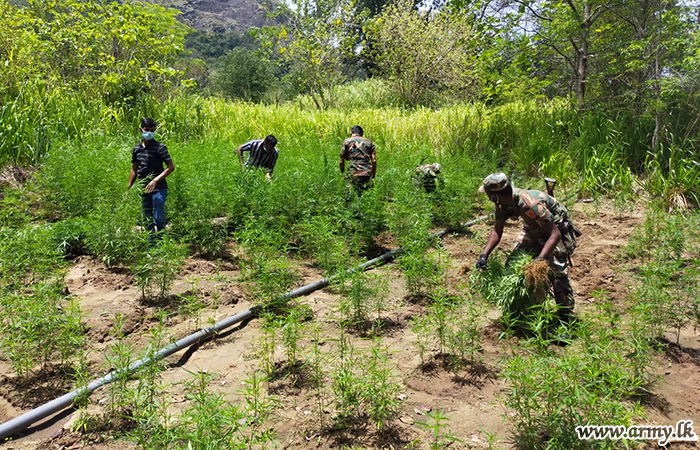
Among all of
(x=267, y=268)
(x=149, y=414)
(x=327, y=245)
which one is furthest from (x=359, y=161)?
(x=149, y=414)

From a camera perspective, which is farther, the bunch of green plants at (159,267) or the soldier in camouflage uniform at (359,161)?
the soldier in camouflage uniform at (359,161)

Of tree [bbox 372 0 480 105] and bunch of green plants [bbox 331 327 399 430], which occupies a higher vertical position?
tree [bbox 372 0 480 105]

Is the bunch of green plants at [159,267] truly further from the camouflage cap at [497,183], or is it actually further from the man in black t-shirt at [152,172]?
the camouflage cap at [497,183]

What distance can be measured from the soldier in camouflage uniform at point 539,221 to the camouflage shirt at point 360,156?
11.4ft

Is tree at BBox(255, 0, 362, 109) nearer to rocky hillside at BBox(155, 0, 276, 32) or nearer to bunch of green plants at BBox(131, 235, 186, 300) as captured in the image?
bunch of green plants at BBox(131, 235, 186, 300)

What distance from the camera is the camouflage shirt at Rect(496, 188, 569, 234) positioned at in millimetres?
4090

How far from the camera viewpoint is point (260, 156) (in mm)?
7844

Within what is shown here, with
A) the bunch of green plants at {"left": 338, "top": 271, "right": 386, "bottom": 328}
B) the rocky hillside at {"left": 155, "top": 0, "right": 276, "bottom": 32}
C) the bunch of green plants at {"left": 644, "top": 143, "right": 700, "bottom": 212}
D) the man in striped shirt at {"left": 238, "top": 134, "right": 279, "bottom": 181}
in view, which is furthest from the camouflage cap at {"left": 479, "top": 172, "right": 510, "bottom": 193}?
the rocky hillside at {"left": 155, "top": 0, "right": 276, "bottom": 32}

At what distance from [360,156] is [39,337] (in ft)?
17.3

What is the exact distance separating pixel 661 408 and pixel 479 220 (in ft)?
16.7

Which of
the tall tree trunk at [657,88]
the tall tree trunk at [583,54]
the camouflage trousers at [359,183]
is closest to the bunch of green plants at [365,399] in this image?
the camouflage trousers at [359,183]

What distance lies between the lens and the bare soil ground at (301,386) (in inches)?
118

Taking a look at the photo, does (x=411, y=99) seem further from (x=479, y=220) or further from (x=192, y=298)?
(x=192, y=298)

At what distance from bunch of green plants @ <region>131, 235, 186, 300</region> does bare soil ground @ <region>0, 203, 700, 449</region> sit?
0.19m
